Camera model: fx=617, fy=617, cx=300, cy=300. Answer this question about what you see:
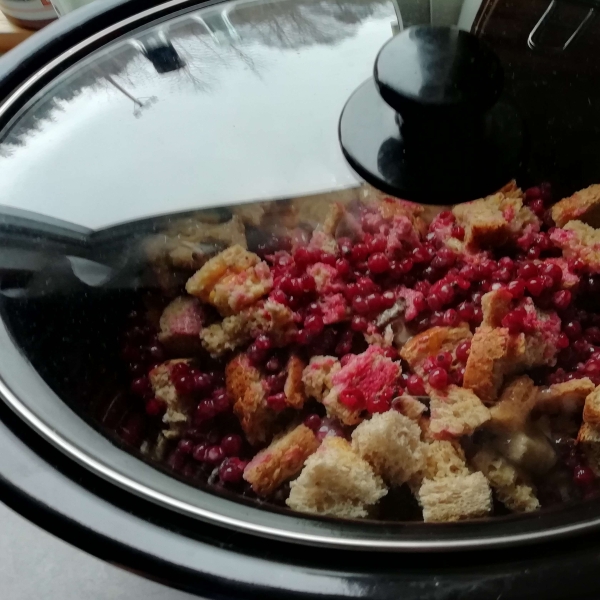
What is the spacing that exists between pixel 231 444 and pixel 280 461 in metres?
0.06

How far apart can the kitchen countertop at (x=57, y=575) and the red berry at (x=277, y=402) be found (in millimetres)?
284

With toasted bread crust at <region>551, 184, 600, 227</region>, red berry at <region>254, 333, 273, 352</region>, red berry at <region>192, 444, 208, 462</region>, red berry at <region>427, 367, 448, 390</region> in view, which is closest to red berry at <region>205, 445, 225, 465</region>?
red berry at <region>192, 444, 208, 462</region>

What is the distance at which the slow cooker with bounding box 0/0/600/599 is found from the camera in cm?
44

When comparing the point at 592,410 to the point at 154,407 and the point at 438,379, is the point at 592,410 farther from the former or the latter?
the point at 154,407

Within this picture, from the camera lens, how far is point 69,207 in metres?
0.67

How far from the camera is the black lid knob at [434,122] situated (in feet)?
Answer: 1.70

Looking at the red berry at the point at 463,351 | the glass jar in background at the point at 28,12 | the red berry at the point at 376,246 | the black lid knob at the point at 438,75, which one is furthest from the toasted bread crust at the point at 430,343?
the glass jar in background at the point at 28,12

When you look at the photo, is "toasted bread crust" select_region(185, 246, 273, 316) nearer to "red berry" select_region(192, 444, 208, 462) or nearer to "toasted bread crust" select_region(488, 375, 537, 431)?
"red berry" select_region(192, 444, 208, 462)

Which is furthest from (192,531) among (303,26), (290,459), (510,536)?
(303,26)

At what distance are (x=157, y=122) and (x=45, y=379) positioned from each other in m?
0.32

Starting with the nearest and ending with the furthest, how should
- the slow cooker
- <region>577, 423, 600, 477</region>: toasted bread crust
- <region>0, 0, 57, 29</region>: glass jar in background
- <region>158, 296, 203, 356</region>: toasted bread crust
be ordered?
the slow cooker < <region>577, 423, 600, 477</region>: toasted bread crust < <region>158, 296, 203, 356</region>: toasted bread crust < <region>0, 0, 57, 29</region>: glass jar in background

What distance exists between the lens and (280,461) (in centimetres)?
56

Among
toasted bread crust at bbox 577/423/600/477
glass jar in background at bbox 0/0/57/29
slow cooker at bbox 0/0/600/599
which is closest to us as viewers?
slow cooker at bbox 0/0/600/599

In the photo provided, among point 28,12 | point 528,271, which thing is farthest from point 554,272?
point 28,12
